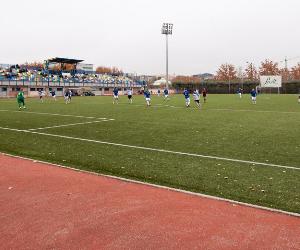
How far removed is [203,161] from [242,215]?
4.23 metres

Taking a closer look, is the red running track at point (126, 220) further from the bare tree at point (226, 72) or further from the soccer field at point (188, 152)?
the bare tree at point (226, 72)

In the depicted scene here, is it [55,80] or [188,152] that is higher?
[55,80]

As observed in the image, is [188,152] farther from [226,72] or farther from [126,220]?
[226,72]

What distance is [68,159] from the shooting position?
10875 millimetres

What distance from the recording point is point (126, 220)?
6.02 metres

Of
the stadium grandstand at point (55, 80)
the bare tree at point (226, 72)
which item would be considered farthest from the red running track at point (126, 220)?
the bare tree at point (226, 72)

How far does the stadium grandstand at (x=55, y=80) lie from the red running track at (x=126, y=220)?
206 ft

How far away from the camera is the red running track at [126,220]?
5176 millimetres

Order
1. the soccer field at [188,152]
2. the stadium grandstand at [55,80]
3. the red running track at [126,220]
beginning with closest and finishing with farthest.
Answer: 1. the red running track at [126,220]
2. the soccer field at [188,152]
3. the stadium grandstand at [55,80]

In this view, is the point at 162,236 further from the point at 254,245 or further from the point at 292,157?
the point at 292,157

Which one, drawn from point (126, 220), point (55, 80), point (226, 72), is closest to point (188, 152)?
point (126, 220)

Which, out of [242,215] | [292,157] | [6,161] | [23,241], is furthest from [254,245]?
[6,161]

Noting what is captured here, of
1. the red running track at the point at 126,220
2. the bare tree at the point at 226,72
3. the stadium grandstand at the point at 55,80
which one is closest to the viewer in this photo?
the red running track at the point at 126,220

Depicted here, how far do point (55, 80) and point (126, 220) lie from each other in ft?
244
